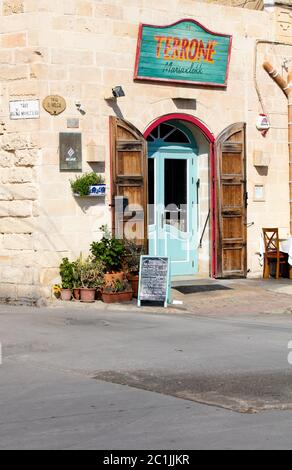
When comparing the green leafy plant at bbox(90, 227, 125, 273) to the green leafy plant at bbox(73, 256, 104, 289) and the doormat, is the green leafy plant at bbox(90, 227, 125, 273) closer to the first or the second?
the green leafy plant at bbox(73, 256, 104, 289)

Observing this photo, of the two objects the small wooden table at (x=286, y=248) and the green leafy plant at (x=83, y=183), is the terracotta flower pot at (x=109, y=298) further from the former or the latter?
the small wooden table at (x=286, y=248)

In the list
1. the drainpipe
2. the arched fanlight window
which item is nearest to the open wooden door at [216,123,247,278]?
the arched fanlight window

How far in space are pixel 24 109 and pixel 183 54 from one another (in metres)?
3.24

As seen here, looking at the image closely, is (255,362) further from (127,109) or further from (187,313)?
(127,109)

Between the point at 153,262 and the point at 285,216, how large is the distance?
4398 millimetres

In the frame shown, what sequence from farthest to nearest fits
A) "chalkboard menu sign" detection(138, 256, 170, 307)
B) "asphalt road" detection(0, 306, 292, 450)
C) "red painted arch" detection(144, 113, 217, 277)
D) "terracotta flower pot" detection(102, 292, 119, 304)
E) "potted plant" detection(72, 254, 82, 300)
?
"red painted arch" detection(144, 113, 217, 277) < "potted plant" detection(72, 254, 82, 300) < "terracotta flower pot" detection(102, 292, 119, 304) < "chalkboard menu sign" detection(138, 256, 170, 307) < "asphalt road" detection(0, 306, 292, 450)

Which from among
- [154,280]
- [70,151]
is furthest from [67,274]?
[70,151]

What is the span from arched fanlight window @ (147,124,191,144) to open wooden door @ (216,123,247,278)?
0.74 meters

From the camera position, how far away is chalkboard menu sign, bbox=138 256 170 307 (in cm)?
1356

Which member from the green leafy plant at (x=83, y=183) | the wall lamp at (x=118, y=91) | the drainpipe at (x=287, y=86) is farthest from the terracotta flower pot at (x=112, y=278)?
the drainpipe at (x=287, y=86)

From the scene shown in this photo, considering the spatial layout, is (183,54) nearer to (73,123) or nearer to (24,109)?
(73,123)

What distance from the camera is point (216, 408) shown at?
7223 millimetres

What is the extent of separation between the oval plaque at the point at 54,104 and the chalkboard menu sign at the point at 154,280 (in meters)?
2.75

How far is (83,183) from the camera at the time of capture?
14.1 meters
